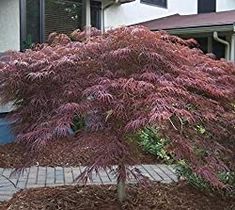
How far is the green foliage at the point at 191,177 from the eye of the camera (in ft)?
17.7

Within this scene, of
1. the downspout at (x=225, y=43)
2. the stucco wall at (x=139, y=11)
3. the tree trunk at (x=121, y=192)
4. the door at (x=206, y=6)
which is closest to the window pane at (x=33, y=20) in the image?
the stucco wall at (x=139, y=11)

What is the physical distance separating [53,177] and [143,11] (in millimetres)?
9518

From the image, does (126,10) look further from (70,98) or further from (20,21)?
(70,98)

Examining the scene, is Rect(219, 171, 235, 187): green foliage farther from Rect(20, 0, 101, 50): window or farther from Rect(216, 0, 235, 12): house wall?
Rect(216, 0, 235, 12): house wall

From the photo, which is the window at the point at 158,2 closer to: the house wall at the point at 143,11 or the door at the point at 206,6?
the house wall at the point at 143,11

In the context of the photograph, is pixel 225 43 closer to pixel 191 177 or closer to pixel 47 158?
pixel 47 158

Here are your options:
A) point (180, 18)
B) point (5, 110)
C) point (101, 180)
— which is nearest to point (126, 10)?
point (180, 18)

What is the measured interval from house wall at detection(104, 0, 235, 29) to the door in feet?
0.78

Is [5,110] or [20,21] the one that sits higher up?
[20,21]

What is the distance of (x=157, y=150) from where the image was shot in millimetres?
7953

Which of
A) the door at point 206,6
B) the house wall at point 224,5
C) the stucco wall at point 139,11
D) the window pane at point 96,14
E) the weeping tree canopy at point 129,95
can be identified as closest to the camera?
the weeping tree canopy at point 129,95

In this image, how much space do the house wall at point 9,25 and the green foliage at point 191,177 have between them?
5.17 meters

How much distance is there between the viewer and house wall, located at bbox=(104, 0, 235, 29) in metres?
13.1

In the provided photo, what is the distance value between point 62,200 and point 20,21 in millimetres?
5322
